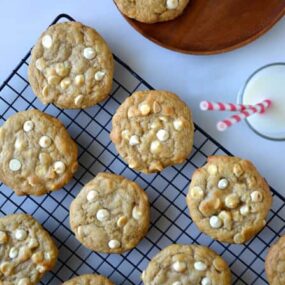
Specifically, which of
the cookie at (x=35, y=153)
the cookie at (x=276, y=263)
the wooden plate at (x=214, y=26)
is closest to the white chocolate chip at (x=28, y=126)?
the cookie at (x=35, y=153)

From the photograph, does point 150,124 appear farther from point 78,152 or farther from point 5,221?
point 5,221

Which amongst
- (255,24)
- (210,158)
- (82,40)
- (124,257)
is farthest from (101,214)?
(255,24)

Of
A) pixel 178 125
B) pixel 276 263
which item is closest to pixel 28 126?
pixel 178 125

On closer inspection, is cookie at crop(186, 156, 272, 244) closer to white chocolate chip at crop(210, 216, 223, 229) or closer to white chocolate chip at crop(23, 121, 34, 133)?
white chocolate chip at crop(210, 216, 223, 229)

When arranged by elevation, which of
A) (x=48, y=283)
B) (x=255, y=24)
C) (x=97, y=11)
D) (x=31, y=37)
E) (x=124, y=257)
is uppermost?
(x=255, y=24)

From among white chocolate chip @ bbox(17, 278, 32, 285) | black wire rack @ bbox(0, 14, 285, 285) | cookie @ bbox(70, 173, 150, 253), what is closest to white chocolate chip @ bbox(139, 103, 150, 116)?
black wire rack @ bbox(0, 14, 285, 285)

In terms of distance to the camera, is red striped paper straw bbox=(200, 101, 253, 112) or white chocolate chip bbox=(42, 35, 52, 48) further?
white chocolate chip bbox=(42, 35, 52, 48)
